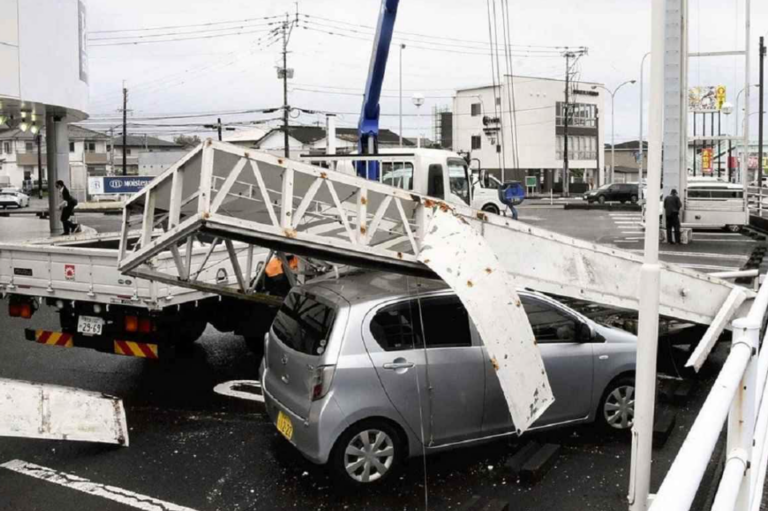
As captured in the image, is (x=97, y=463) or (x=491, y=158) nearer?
(x=97, y=463)

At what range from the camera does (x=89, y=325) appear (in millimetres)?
7172

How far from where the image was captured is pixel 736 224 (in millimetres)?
20969

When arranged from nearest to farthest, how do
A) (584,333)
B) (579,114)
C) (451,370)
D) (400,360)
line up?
(400,360) → (451,370) → (584,333) → (579,114)

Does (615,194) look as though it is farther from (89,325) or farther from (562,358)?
(89,325)

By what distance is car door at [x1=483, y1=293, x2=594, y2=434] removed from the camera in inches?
227

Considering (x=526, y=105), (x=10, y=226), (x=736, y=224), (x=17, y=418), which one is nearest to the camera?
(x=17, y=418)

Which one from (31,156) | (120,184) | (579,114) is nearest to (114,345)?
(120,184)

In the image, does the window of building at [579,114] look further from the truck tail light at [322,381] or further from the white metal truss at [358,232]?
the truck tail light at [322,381]

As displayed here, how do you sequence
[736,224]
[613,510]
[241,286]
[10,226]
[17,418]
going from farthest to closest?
[10,226] → [736,224] → [241,286] → [17,418] → [613,510]

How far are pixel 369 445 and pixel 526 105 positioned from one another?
64.5 meters

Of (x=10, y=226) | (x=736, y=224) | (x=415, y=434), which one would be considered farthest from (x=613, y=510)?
(x=10, y=226)

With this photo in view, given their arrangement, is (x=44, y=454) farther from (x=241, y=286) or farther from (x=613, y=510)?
(x=613, y=510)

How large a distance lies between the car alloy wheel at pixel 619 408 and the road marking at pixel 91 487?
11.7ft

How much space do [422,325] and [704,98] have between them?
62.7ft
